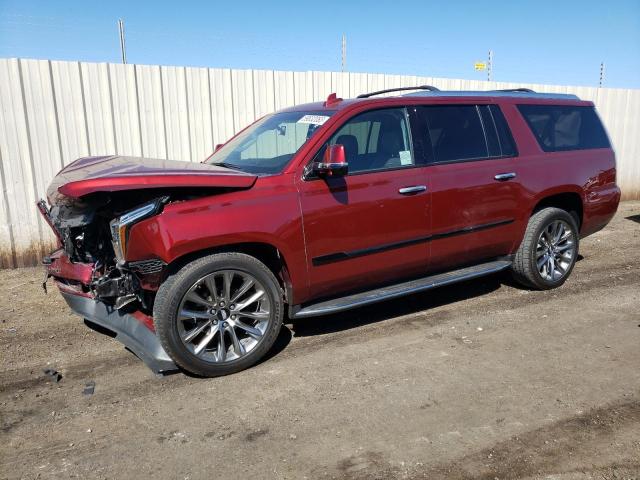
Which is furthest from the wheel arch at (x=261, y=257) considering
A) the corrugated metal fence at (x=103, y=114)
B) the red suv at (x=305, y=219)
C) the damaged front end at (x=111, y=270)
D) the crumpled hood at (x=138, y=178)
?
the corrugated metal fence at (x=103, y=114)

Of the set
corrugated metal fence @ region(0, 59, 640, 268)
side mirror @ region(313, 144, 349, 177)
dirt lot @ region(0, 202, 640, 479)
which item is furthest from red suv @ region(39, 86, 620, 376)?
corrugated metal fence @ region(0, 59, 640, 268)

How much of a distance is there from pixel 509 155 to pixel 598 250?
3113mm

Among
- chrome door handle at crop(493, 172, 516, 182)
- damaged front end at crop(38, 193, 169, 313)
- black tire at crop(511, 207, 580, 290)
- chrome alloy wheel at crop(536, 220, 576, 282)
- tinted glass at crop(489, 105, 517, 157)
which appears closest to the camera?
damaged front end at crop(38, 193, 169, 313)

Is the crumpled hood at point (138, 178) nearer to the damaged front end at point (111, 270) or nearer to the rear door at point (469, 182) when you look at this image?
the damaged front end at point (111, 270)

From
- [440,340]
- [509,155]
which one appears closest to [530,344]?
[440,340]

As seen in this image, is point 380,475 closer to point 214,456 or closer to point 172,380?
point 214,456

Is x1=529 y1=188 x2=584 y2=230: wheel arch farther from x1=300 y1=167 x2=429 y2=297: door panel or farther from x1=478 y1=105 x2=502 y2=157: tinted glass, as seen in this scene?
x1=300 y1=167 x2=429 y2=297: door panel

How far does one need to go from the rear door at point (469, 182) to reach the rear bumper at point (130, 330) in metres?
2.33

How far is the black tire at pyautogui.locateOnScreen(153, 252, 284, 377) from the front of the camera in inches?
131

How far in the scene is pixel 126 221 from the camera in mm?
3273

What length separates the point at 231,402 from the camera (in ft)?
10.7

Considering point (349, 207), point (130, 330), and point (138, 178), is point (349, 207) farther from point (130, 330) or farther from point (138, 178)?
point (130, 330)

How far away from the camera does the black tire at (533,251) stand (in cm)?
499

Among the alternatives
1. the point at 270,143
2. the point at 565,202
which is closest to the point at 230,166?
the point at 270,143
